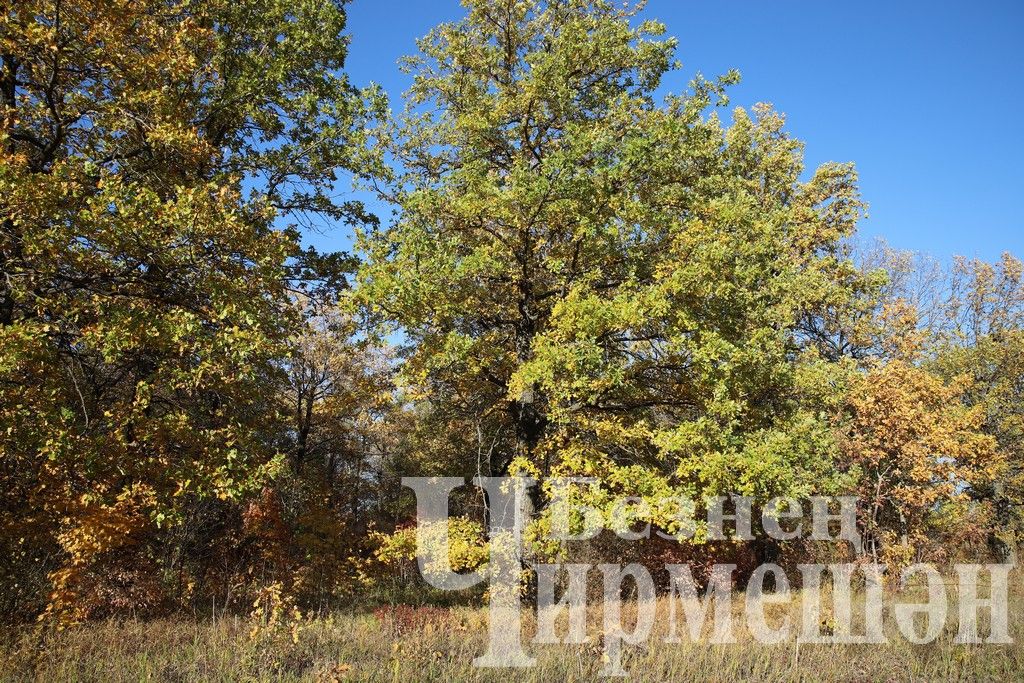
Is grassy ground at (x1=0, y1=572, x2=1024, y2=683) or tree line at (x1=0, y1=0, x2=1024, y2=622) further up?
tree line at (x1=0, y1=0, x2=1024, y2=622)

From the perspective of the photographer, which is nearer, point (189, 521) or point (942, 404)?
point (189, 521)

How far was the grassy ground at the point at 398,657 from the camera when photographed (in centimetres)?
650

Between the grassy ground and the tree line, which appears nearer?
the grassy ground

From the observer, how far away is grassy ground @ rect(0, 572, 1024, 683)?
6.50m

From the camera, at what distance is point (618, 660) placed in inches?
288

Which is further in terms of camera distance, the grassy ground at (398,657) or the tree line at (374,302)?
the tree line at (374,302)

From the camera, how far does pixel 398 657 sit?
7.24 meters

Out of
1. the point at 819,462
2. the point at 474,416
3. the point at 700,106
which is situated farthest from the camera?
the point at 474,416

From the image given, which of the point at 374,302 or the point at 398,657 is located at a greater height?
the point at 374,302

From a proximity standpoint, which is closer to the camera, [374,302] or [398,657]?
[398,657]

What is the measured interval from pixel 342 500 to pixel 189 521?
7398 mm

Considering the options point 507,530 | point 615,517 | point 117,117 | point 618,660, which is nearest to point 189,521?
point 507,530

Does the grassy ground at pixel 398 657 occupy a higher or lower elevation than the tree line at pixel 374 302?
lower

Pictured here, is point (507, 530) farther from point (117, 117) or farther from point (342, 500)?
point (342, 500)
